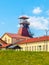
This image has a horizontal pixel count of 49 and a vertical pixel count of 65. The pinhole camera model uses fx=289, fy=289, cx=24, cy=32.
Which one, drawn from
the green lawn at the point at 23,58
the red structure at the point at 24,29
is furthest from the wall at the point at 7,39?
the green lawn at the point at 23,58

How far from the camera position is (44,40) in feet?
228

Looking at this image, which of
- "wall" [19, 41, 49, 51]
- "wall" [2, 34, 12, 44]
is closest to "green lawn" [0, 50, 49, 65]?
"wall" [19, 41, 49, 51]

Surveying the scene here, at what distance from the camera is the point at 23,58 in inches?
1059

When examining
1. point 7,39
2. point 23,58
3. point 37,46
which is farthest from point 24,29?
point 23,58

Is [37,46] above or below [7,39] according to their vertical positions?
below

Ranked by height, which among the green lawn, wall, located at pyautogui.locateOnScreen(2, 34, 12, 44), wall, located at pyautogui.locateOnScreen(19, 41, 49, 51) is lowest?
the green lawn

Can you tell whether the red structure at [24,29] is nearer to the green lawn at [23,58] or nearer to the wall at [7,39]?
the wall at [7,39]

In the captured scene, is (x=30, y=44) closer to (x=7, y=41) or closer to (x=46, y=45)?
(x=46, y=45)

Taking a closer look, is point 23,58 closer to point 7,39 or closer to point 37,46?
point 37,46

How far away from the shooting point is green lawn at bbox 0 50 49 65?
81.6 feet

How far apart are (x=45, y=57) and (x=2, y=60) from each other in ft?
15.4

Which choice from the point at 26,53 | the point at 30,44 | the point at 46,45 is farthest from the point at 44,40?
the point at 26,53

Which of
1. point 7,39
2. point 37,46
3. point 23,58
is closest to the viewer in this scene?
point 23,58

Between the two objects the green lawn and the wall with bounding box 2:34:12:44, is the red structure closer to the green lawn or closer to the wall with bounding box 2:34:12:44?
the wall with bounding box 2:34:12:44
